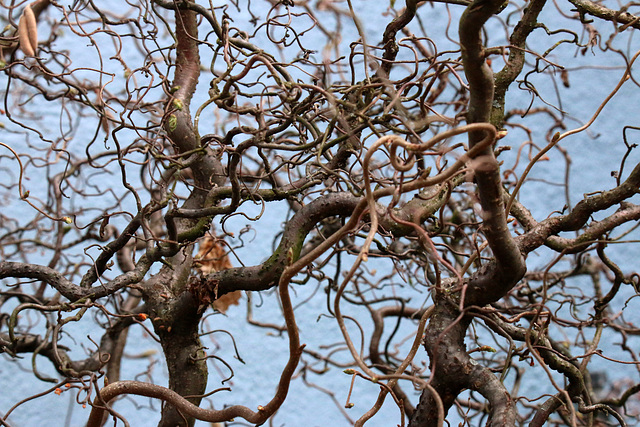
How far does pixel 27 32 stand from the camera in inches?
27.2

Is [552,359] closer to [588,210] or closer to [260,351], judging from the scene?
[588,210]

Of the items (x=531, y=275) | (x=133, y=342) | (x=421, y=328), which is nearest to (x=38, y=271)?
(x=421, y=328)

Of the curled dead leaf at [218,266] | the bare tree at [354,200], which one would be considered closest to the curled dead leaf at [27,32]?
the bare tree at [354,200]

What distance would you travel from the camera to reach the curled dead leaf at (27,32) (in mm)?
676

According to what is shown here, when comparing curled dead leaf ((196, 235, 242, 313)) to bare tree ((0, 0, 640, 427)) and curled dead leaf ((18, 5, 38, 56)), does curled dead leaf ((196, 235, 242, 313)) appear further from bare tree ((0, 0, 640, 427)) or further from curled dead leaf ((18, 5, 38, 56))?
curled dead leaf ((18, 5, 38, 56))

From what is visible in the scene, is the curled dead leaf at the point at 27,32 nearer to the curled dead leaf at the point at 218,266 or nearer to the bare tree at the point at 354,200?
the bare tree at the point at 354,200

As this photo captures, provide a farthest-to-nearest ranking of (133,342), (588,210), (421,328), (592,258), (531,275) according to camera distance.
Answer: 1. (133,342)
2. (592,258)
3. (531,275)
4. (588,210)
5. (421,328)

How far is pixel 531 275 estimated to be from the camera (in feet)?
4.81

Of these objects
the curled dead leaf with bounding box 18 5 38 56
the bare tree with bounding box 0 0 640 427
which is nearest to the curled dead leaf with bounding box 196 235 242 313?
the bare tree with bounding box 0 0 640 427

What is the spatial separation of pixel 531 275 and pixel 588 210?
2.17 ft

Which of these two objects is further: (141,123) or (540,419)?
(141,123)

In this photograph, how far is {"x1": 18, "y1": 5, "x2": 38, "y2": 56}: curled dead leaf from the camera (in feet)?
2.22

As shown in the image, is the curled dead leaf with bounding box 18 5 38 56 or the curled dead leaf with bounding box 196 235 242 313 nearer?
the curled dead leaf with bounding box 18 5 38 56

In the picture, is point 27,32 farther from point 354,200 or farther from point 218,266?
point 218,266
